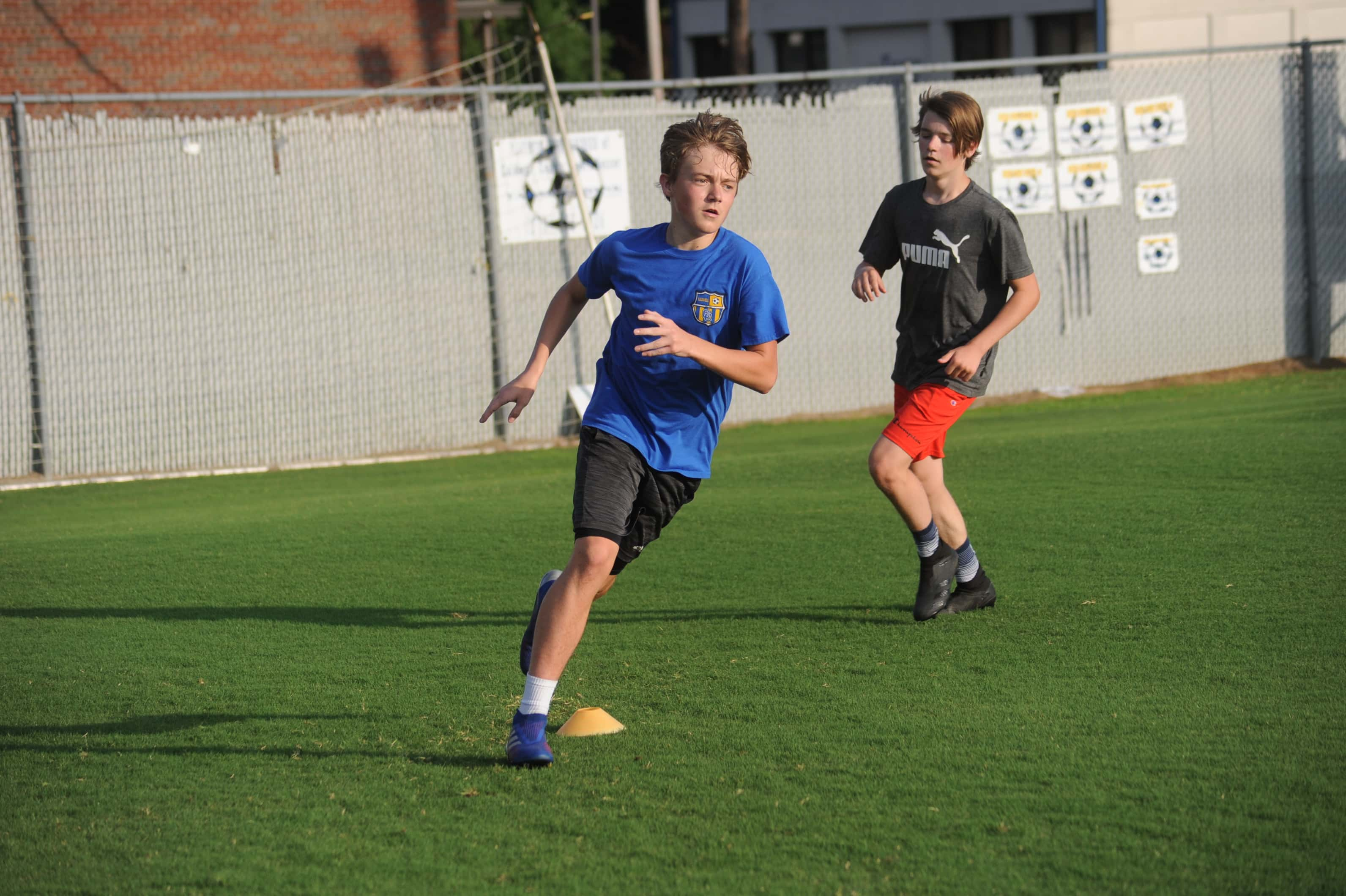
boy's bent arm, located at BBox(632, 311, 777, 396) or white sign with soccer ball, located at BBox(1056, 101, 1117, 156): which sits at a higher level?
white sign with soccer ball, located at BBox(1056, 101, 1117, 156)

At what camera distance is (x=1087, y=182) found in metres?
12.9

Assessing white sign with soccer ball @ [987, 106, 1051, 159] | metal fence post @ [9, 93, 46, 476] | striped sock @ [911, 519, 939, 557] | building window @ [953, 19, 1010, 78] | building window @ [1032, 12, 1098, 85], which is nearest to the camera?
striped sock @ [911, 519, 939, 557]

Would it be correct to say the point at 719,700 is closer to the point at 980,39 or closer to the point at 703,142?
the point at 703,142

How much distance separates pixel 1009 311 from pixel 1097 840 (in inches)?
104

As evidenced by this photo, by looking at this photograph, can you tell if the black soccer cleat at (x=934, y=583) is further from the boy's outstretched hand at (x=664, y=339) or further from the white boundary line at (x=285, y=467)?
the white boundary line at (x=285, y=467)

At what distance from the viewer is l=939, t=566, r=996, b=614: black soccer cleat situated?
18.2 ft

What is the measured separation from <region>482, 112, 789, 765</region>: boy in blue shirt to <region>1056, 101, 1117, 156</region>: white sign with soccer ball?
937 cm

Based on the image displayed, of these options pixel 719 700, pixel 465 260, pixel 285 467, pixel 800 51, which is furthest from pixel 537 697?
pixel 800 51

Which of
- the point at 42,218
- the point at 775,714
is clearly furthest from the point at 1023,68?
the point at 775,714

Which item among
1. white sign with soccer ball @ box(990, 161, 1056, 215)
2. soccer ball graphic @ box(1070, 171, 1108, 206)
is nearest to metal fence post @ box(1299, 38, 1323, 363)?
soccer ball graphic @ box(1070, 171, 1108, 206)

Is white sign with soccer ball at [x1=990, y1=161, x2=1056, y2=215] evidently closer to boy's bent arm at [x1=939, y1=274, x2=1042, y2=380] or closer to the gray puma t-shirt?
the gray puma t-shirt

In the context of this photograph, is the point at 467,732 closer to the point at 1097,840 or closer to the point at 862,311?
the point at 1097,840

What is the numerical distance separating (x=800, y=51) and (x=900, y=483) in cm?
2541

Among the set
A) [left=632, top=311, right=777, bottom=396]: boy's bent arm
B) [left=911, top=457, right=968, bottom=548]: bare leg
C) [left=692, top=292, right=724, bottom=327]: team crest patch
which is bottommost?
[left=911, top=457, right=968, bottom=548]: bare leg
